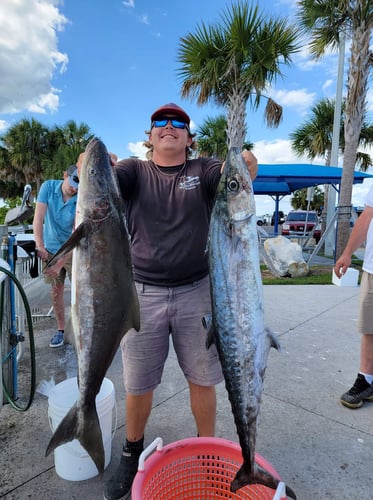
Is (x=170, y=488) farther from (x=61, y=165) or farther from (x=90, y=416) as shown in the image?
(x=61, y=165)

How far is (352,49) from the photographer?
31.3 feet

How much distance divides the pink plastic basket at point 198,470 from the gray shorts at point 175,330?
341 millimetres

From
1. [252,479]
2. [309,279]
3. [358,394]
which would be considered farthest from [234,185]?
[309,279]

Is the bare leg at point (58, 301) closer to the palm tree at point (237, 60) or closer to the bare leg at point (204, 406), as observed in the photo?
the bare leg at point (204, 406)

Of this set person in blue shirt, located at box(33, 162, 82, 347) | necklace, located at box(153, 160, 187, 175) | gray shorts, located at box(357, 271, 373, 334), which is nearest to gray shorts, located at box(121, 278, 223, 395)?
necklace, located at box(153, 160, 187, 175)

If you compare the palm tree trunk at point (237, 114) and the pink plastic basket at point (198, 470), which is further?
the palm tree trunk at point (237, 114)

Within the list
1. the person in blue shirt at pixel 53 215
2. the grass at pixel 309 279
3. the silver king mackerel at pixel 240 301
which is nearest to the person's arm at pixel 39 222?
the person in blue shirt at pixel 53 215

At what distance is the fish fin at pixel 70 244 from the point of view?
1528 mm

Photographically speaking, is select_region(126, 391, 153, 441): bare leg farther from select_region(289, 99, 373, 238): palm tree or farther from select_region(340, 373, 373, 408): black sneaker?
select_region(289, 99, 373, 238): palm tree

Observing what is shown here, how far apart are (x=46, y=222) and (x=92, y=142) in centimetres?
275

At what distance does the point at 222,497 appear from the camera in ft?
6.37

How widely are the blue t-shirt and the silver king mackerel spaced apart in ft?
8.88

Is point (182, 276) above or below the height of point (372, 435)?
above

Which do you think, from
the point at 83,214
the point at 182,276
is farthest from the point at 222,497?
the point at 83,214
